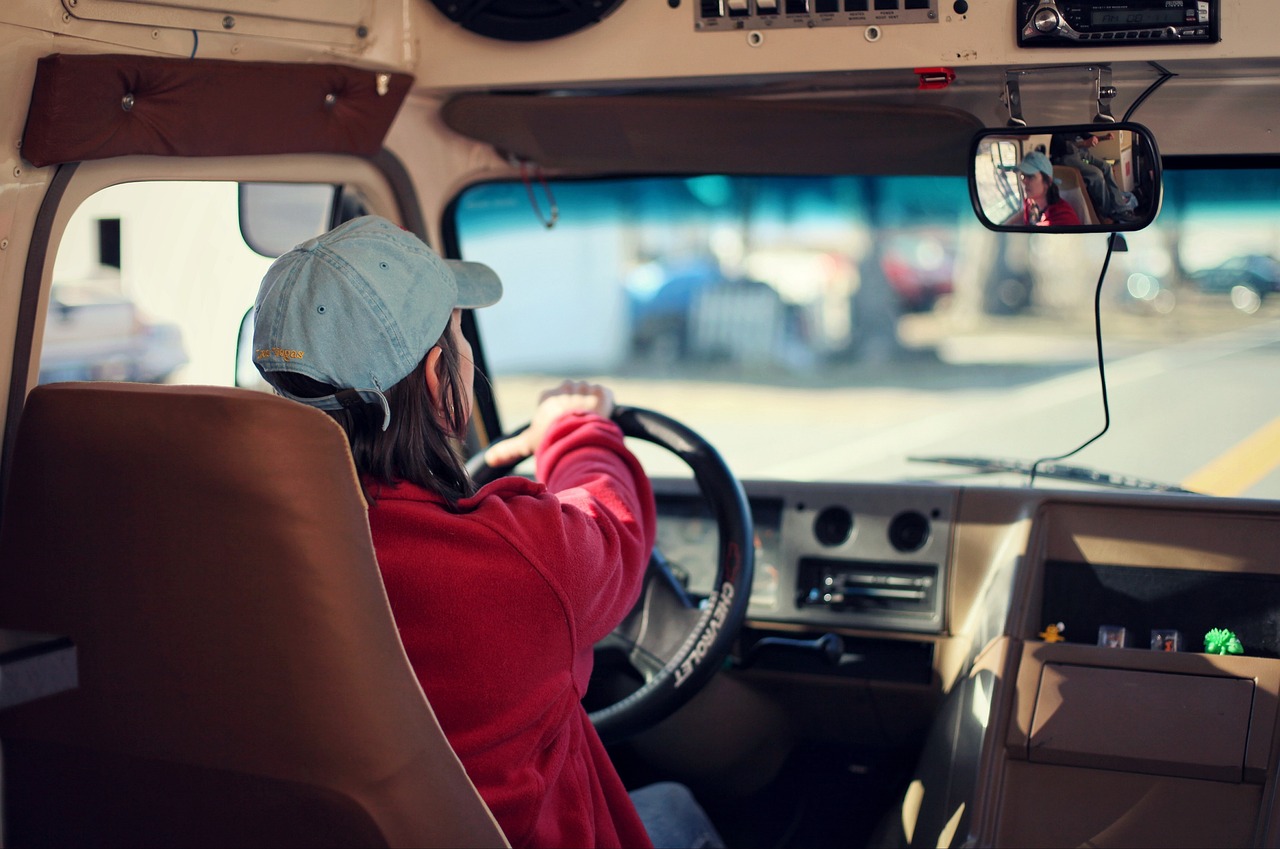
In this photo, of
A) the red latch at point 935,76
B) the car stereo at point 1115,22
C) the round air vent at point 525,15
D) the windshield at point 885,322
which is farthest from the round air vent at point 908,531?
the round air vent at point 525,15

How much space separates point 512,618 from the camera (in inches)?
56.7

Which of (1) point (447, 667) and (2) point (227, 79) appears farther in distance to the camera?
(2) point (227, 79)

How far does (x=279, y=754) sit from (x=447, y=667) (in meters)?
0.26

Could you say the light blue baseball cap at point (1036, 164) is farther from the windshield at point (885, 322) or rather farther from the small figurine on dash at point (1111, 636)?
the small figurine on dash at point (1111, 636)

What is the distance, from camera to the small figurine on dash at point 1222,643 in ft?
7.66

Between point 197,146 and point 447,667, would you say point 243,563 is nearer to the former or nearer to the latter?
point 447,667

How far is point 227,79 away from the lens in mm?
1977

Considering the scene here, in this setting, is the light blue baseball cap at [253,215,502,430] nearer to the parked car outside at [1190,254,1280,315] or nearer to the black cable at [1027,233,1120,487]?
the black cable at [1027,233,1120,487]

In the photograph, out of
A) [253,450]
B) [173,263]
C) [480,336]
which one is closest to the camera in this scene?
[253,450]

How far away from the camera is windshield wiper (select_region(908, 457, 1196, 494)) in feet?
8.82

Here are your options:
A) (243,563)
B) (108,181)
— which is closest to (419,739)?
(243,563)

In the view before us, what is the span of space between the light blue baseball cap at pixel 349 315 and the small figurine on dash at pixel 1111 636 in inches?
63.6

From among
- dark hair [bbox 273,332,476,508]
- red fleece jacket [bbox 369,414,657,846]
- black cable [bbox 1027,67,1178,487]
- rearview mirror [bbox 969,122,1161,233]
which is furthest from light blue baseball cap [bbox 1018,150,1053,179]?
dark hair [bbox 273,332,476,508]

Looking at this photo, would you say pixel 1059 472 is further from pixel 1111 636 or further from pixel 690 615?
pixel 690 615
